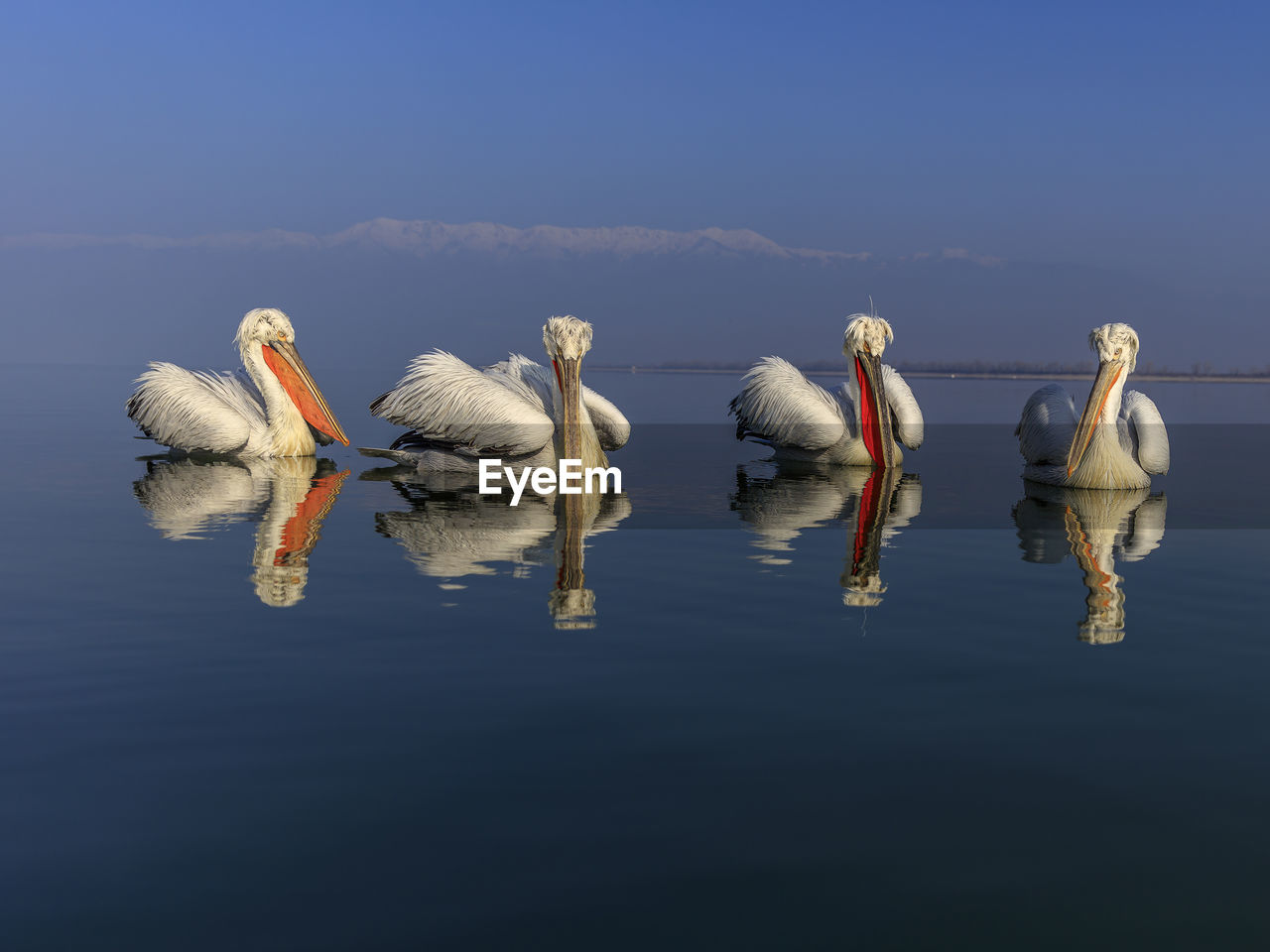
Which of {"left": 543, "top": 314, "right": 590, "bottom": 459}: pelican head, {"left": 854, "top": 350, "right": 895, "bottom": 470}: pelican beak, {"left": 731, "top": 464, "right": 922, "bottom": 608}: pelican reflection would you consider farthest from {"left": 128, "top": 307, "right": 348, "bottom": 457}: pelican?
{"left": 854, "top": 350, "right": 895, "bottom": 470}: pelican beak

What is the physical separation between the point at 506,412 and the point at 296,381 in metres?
3.67

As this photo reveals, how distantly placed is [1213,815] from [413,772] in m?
2.05

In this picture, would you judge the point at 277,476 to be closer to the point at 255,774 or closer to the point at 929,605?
the point at 929,605

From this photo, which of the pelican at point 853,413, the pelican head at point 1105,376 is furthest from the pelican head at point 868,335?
the pelican head at point 1105,376

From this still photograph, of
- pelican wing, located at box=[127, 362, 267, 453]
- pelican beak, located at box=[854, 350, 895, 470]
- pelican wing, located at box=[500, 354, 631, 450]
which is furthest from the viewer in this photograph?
pelican wing, located at box=[127, 362, 267, 453]

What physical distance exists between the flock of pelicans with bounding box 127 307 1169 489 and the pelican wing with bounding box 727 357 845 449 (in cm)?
1

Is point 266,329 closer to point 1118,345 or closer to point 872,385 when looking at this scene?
point 872,385

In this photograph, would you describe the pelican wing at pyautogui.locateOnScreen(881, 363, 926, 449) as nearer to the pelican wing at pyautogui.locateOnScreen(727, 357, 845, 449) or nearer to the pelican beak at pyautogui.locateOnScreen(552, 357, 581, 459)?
the pelican wing at pyautogui.locateOnScreen(727, 357, 845, 449)

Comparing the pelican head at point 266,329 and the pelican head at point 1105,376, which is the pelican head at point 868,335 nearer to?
the pelican head at point 1105,376

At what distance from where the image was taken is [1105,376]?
360 inches

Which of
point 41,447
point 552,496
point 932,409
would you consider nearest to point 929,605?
point 552,496

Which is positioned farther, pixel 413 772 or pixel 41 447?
pixel 41 447

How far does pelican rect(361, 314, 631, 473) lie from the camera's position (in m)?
9.03

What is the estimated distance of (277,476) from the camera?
33.9 feet
